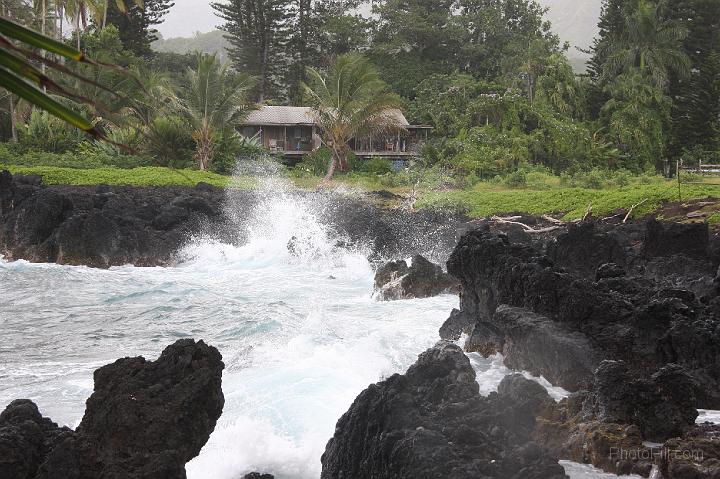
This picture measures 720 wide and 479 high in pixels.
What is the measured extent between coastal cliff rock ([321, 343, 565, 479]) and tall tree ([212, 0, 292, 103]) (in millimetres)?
45289

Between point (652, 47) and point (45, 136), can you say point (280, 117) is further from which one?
point (652, 47)

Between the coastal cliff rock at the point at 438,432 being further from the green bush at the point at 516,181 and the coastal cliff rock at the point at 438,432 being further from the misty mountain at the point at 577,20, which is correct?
the misty mountain at the point at 577,20

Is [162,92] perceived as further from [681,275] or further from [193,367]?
[193,367]

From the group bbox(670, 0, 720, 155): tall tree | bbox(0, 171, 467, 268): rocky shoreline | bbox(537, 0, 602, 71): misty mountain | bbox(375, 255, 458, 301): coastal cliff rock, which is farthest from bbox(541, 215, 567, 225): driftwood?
bbox(537, 0, 602, 71): misty mountain

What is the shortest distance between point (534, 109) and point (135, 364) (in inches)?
1128

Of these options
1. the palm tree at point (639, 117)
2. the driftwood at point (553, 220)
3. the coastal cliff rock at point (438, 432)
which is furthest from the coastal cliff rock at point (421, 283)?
the palm tree at point (639, 117)

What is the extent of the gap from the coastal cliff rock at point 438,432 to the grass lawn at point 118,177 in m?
22.4

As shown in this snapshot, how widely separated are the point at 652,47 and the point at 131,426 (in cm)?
3463

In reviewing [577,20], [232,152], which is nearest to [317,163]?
[232,152]

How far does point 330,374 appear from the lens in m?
8.28

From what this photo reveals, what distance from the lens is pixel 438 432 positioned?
4.48 metres

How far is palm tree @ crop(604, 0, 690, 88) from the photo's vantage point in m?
34.2

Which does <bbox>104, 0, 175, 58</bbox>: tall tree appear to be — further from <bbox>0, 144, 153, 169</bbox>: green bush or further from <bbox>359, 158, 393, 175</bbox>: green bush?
<bbox>359, 158, 393, 175</bbox>: green bush

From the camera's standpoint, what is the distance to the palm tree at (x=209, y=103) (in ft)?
99.2
